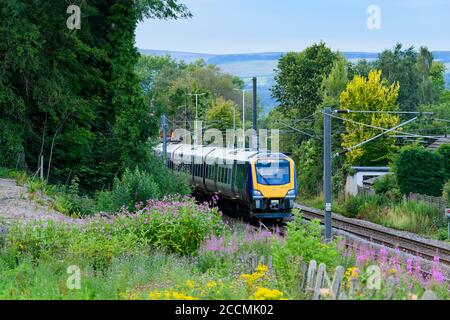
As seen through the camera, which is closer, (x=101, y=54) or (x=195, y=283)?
(x=195, y=283)

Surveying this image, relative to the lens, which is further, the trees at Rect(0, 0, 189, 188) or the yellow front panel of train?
the yellow front panel of train

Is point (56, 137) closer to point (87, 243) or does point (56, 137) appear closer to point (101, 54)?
point (101, 54)

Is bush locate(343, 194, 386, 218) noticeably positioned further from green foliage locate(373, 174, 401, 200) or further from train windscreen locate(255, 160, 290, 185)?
train windscreen locate(255, 160, 290, 185)

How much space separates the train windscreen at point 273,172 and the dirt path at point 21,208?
388 inches

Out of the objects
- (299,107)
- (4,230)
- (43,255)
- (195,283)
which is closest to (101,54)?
(4,230)

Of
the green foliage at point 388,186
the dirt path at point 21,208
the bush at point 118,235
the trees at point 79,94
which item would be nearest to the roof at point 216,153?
the trees at point 79,94

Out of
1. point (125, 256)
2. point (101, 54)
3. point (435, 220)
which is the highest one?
point (101, 54)

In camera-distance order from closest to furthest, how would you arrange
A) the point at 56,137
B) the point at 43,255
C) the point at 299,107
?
the point at 43,255, the point at 56,137, the point at 299,107

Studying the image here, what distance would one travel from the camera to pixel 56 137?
34375mm

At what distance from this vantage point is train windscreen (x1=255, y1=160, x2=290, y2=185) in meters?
33.5

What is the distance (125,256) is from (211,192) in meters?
25.4

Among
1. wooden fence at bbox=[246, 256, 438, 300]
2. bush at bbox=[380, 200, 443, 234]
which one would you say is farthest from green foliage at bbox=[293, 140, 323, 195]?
wooden fence at bbox=[246, 256, 438, 300]

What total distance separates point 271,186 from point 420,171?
1138 cm

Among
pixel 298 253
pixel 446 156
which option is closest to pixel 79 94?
pixel 446 156
